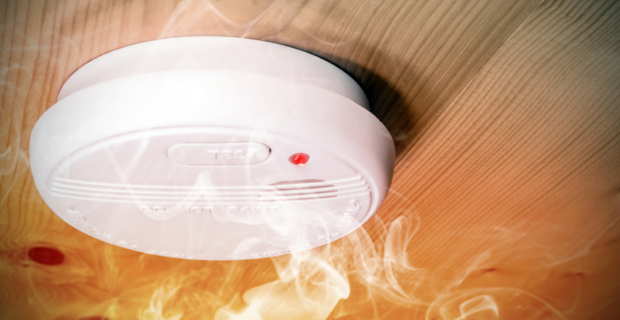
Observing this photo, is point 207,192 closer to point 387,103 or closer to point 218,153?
point 218,153

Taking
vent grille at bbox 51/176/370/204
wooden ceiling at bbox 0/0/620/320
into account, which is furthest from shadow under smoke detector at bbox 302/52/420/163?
vent grille at bbox 51/176/370/204

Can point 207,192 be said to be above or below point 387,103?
below

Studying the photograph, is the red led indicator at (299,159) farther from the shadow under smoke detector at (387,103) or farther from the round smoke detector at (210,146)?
the shadow under smoke detector at (387,103)

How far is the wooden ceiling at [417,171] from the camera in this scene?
1.52 ft

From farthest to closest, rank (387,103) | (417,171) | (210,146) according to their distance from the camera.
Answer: (417,171) → (387,103) → (210,146)

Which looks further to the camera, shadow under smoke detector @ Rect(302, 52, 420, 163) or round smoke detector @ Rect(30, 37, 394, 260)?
shadow under smoke detector @ Rect(302, 52, 420, 163)

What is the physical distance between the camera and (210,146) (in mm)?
423

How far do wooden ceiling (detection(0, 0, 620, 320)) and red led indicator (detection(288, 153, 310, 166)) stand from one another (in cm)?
15

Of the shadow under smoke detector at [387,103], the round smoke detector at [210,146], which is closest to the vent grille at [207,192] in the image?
the round smoke detector at [210,146]

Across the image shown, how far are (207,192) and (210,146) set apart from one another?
0.31ft

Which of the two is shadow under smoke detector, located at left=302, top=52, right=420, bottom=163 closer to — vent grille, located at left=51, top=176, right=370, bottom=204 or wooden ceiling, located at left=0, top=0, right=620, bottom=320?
wooden ceiling, located at left=0, top=0, right=620, bottom=320

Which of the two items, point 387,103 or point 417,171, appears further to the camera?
point 417,171

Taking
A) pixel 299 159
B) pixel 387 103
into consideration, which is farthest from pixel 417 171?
pixel 299 159

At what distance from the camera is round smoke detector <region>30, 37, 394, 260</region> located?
40 cm
